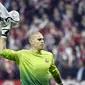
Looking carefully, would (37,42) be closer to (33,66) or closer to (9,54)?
(33,66)

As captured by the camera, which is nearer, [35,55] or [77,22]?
[35,55]

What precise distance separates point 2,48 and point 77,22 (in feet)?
28.1

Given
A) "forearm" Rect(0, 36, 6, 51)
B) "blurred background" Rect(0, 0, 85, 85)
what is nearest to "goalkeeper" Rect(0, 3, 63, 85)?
"forearm" Rect(0, 36, 6, 51)

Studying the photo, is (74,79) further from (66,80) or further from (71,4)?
(71,4)

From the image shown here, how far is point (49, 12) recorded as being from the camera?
17.2 metres

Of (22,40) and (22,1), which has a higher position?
(22,1)

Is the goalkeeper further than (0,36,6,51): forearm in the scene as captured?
Yes

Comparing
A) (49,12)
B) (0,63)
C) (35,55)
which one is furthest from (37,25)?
(35,55)

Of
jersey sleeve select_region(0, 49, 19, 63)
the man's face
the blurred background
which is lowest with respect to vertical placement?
the blurred background

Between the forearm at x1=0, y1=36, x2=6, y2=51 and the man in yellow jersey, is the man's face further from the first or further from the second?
the forearm at x1=0, y1=36, x2=6, y2=51

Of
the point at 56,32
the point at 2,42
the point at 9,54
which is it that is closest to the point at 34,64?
the point at 9,54

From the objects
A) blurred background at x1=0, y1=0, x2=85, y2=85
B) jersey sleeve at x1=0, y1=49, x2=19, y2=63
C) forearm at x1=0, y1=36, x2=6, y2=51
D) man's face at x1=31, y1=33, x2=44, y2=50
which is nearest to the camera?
forearm at x1=0, y1=36, x2=6, y2=51

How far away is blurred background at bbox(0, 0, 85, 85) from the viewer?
15344 mm

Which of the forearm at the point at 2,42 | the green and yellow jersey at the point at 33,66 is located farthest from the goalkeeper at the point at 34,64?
the forearm at the point at 2,42
